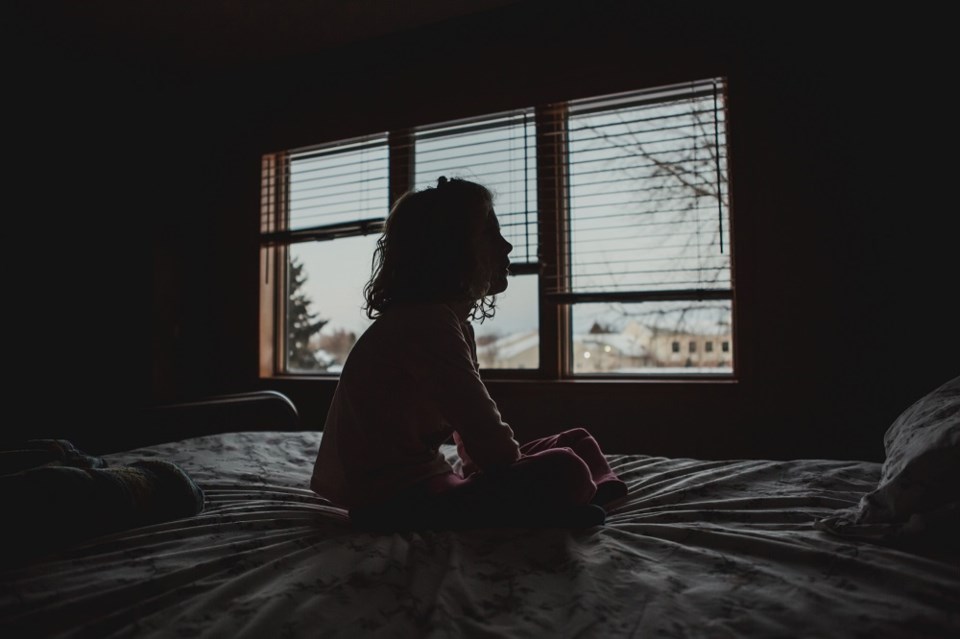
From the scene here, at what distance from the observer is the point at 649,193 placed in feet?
7.49

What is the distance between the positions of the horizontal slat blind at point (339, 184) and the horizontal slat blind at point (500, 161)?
219 mm

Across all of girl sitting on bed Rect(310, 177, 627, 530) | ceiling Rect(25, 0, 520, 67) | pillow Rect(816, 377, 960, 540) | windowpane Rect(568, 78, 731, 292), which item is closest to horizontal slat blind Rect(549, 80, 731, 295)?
windowpane Rect(568, 78, 731, 292)

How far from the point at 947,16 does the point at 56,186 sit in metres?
3.65

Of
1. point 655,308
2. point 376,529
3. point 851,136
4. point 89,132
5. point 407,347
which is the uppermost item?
point 89,132

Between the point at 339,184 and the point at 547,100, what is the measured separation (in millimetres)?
1103

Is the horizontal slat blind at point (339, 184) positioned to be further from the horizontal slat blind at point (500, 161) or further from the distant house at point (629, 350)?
the distant house at point (629, 350)

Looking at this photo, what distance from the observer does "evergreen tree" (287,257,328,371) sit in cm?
293

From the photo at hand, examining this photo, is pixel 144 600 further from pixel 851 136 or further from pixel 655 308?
pixel 851 136

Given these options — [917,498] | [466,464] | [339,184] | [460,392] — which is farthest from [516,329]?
[917,498]

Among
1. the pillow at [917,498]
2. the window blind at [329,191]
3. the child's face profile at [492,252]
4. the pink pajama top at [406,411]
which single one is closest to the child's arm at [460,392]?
the pink pajama top at [406,411]

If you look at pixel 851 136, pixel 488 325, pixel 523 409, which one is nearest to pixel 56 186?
pixel 488 325

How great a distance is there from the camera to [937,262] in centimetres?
186

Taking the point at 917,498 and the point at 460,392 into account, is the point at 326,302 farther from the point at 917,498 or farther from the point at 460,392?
the point at 917,498

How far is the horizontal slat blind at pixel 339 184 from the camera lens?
2771 mm
